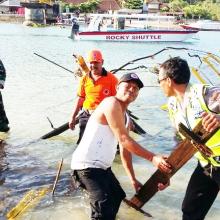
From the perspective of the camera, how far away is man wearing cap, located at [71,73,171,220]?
4039mm

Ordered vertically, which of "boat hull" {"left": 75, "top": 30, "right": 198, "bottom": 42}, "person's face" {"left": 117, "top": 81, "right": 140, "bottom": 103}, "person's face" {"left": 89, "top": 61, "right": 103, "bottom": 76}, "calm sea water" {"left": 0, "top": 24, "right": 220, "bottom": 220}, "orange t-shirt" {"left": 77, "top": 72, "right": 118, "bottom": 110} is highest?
"person's face" {"left": 117, "top": 81, "right": 140, "bottom": 103}

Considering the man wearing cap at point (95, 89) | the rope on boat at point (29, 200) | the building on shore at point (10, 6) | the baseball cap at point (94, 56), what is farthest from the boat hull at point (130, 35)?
the building on shore at point (10, 6)

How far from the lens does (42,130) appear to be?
1089 cm

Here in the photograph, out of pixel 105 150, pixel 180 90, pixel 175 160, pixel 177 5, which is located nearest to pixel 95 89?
pixel 105 150

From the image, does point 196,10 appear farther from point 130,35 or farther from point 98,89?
point 98,89

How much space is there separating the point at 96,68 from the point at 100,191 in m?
3.43

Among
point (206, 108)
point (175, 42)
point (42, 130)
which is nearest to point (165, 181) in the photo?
point (206, 108)

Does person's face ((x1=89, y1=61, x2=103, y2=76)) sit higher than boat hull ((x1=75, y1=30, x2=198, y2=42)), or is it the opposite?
person's face ((x1=89, y1=61, x2=103, y2=76))

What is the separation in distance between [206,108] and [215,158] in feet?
1.64

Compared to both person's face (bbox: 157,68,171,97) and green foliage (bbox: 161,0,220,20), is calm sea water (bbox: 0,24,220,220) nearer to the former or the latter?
person's face (bbox: 157,68,171,97)

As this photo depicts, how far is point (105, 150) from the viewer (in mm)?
4246

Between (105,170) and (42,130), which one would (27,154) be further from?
(105,170)

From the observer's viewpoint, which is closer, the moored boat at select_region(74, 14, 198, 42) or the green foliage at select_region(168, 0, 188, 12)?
the moored boat at select_region(74, 14, 198, 42)

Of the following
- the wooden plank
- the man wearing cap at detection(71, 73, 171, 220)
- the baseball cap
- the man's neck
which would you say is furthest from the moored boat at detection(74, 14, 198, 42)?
the man's neck
